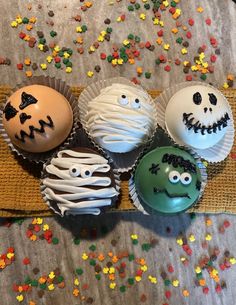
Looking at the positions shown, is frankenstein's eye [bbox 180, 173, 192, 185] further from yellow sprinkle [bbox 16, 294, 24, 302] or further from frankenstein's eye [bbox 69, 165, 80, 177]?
yellow sprinkle [bbox 16, 294, 24, 302]

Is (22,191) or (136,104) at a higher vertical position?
(136,104)

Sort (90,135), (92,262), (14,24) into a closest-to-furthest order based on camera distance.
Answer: (90,135), (92,262), (14,24)

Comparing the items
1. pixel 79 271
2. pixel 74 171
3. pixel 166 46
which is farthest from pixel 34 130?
pixel 166 46

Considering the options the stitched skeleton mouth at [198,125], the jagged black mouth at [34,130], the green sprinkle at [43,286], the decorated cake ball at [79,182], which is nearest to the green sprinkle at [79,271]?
the green sprinkle at [43,286]

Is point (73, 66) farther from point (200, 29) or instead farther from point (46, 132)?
point (200, 29)

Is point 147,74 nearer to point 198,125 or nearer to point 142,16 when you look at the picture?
point 142,16

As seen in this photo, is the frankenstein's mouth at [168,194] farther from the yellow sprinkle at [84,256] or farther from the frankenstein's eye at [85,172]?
the yellow sprinkle at [84,256]
